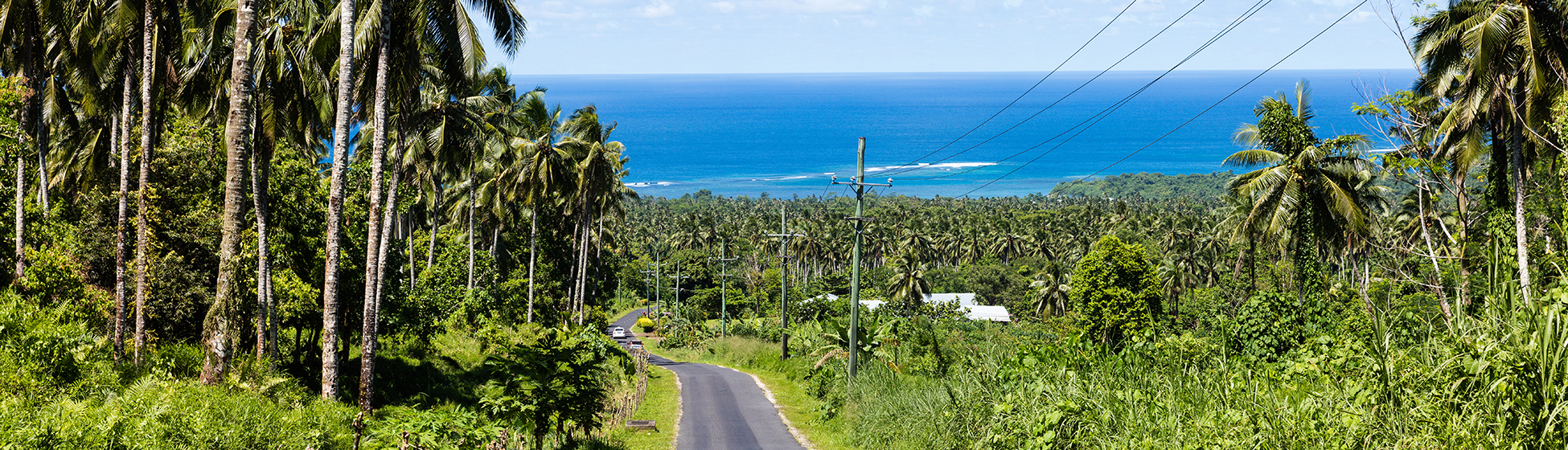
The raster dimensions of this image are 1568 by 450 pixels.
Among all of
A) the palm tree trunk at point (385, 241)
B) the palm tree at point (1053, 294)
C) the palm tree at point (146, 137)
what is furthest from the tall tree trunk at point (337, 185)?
the palm tree at point (1053, 294)

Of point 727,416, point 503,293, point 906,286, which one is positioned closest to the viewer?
point 727,416

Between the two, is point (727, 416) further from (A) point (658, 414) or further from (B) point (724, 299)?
(B) point (724, 299)

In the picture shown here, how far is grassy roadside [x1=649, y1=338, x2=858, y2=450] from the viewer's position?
2020 centimetres

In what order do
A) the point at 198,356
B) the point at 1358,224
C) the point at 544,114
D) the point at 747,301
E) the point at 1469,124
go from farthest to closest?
the point at 747,301, the point at 544,114, the point at 1358,224, the point at 1469,124, the point at 198,356

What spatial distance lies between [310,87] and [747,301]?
54.8m

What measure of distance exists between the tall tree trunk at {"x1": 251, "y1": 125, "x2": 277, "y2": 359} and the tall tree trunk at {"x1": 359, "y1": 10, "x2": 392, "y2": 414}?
282 cm

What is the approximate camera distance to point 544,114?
1431 inches

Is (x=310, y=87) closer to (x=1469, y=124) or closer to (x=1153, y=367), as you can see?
(x=1153, y=367)

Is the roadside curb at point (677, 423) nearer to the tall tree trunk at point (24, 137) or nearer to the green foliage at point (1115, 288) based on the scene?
the tall tree trunk at point (24, 137)

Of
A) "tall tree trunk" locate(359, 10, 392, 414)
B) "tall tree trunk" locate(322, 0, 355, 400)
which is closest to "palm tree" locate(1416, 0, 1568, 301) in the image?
"tall tree trunk" locate(359, 10, 392, 414)

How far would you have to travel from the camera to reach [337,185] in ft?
47.8

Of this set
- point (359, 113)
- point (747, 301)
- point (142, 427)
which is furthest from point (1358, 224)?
point (747, 301)

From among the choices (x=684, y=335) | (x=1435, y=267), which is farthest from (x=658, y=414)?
(x=684, y=335)

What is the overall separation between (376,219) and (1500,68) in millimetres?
22315
